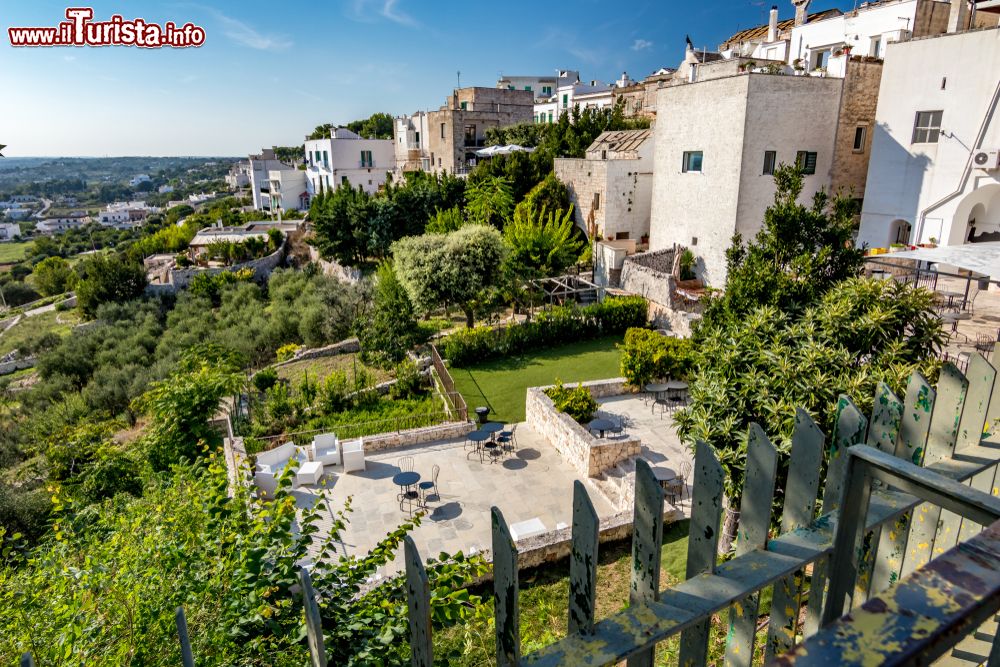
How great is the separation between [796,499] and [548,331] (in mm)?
19747

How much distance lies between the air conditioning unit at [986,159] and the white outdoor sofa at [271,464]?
72.3ft

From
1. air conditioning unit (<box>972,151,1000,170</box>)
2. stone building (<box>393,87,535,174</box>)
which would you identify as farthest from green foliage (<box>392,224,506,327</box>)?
stone building (<box>393,87,535,174</box>)

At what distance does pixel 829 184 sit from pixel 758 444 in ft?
86.2

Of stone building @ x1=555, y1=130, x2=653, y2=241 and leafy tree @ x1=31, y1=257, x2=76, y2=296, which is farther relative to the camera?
leafy tree @ x1=31, y1=257, x2=76, y2=296

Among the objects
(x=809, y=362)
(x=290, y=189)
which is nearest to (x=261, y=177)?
(x=290, y=189)

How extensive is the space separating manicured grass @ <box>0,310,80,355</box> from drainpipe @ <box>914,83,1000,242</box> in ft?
166

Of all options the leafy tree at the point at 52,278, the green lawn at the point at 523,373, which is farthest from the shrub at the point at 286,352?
the leafy tree at the point at 52,278

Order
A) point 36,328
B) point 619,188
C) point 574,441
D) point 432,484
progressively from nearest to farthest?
point 432,484 → point 574,441 → point 619,188 → point 36,328

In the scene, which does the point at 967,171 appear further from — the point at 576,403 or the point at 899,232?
the point at 576,403

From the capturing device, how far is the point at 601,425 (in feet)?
45.3

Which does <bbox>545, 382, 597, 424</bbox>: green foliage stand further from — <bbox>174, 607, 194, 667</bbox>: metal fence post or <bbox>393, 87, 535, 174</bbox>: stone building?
<bbox>393, 87, 535, 174</bbox>: stone building

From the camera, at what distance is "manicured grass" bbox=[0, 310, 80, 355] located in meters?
39.6

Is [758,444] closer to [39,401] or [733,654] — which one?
[733,654]

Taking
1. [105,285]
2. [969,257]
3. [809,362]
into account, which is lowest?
[105,285]
